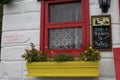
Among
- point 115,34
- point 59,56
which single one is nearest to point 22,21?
point 59,56

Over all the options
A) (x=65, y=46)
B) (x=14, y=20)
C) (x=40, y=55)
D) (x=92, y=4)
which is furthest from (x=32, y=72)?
(x=92, y=4)

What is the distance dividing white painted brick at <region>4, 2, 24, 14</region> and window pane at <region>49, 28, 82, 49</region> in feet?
1.76

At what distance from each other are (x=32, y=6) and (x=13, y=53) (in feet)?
2.20

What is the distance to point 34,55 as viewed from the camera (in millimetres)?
3498

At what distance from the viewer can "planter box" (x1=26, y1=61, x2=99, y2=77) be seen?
10.6 feet

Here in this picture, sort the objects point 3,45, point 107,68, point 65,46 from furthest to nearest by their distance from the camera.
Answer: point 3,45 → point 65,46 → point 107,68

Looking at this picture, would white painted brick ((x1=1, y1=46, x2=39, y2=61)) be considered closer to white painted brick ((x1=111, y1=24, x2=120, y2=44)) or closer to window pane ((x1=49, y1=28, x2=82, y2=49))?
window pane ((x1=49, y1=28, x2=82, y2=49))

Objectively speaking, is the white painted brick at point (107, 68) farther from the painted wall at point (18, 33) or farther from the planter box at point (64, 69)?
the painted wall at point (18, 33)

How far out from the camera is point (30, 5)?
3855 millimetres

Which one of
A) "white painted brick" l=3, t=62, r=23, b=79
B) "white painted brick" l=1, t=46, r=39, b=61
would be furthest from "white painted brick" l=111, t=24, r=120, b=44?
"white painted brick" l=3, t=62, r=23, b=79

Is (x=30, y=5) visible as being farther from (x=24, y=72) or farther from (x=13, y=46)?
(x=24, y=72)

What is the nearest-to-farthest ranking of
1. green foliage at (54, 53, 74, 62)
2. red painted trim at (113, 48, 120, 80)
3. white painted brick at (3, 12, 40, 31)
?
red painted trim at (113, 48, 120, 80) → green foliage at (54, 53, 74, 62) → white painted brick at (3, 12, 40, 31)

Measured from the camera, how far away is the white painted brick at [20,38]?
12.3 ft

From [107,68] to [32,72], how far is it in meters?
0.89
